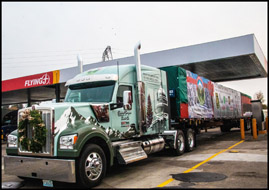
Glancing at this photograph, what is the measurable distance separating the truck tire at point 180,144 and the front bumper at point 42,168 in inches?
208

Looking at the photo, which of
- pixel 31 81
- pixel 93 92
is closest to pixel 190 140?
pixel 93 92

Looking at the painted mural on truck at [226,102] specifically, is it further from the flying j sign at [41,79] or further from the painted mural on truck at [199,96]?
the flying j sign at [41,79]

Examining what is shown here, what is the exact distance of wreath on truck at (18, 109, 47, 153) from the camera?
5.60 metres

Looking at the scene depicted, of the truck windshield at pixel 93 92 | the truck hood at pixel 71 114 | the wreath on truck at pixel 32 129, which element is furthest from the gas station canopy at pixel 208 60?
the wreath on truck at pixel 32 129

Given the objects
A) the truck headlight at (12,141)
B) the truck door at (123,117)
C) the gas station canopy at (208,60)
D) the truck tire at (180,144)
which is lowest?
the truck tire at (180,144)

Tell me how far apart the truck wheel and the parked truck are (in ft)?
0.13

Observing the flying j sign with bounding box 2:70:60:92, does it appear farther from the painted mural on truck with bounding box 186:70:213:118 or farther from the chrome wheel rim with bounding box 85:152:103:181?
the chrome wheel rim with bounding box 85:152:103:181

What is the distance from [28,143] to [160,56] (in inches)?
618

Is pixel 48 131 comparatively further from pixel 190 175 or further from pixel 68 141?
pixel 190 175

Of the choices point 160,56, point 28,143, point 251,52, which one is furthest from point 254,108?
point 28,143

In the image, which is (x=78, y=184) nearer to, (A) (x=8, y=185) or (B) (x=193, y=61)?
(A) (x=8, y=185)

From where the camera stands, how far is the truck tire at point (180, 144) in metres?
9.70

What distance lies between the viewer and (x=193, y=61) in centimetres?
1923

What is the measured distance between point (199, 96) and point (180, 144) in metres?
3.06
